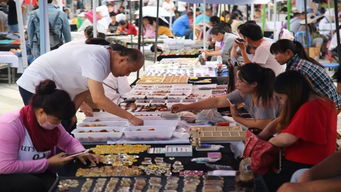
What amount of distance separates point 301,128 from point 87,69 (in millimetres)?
1517

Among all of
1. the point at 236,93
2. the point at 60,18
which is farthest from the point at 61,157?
the point at 60,18

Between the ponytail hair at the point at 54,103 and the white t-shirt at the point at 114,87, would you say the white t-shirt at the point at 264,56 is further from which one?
the ponytail hair at the point at 54,103

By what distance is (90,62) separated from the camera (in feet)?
13.8

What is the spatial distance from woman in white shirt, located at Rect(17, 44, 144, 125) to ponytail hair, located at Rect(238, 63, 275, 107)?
80 centimetres

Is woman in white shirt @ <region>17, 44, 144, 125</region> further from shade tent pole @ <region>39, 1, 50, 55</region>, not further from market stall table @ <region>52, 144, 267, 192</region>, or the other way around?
shade tent pole @ <region>39, 1, 50, 55</region>

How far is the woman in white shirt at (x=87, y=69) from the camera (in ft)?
13.7

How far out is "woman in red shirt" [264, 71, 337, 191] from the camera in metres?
3.63

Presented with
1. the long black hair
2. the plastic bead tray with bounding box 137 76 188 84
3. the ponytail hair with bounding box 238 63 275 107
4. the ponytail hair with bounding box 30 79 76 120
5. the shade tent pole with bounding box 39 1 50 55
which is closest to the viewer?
the ponytail hair with bounding box 30 79 76 120

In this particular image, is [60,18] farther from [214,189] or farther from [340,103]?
[214,189]

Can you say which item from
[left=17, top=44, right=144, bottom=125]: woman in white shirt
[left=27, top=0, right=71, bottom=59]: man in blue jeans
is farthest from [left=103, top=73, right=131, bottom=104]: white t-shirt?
[left=27, top=0, right=71, bottom=59]: man in blue jeans

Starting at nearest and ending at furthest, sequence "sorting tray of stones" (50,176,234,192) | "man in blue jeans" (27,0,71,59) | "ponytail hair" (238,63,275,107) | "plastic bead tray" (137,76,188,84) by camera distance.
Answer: "sorting tray of stones" (50,176,234,192)
"ponytail hair" (238,63,275,107)
"plastic bead tray" (137,76,188,84)
"man in blue jeans" (27,0,71,59)

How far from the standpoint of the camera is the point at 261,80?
15.0ft

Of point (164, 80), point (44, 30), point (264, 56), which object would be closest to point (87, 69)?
point (44, 30)

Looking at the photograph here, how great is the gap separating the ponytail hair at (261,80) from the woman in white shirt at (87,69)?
2.62 ft
